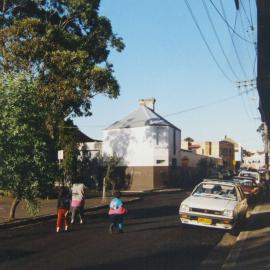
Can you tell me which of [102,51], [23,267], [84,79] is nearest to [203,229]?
[23,267]

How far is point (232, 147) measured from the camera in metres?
128

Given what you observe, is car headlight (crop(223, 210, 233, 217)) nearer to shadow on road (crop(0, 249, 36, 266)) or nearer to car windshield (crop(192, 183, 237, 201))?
car windshield (crop(192, 183, 237, 201))

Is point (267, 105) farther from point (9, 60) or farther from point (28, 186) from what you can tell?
point (9, 60)

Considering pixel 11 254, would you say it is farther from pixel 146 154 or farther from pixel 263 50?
pixel 146 154

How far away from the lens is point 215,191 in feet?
62.5

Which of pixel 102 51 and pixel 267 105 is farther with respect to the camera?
pixel 102 51

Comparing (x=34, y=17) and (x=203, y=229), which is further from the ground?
(x=34, y=17)

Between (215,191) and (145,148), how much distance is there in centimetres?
3637

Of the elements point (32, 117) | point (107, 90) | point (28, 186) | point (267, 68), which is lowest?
point (28, 186)

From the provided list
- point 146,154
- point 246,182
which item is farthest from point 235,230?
point 146,154

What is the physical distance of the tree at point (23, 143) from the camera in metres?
17.9

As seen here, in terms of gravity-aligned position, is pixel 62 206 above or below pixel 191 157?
below

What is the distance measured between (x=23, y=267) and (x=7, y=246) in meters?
3.29

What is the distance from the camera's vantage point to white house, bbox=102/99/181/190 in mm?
54875
